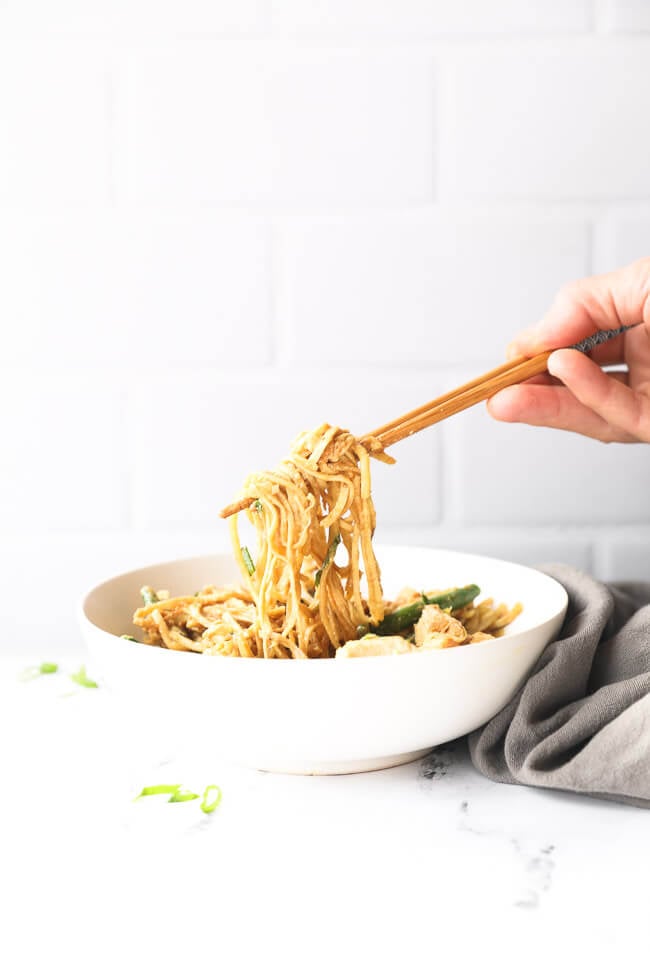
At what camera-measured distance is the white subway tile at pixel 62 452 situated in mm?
1528

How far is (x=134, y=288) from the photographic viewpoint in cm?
151

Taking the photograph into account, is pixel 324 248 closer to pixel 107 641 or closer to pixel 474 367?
pixel 474 367

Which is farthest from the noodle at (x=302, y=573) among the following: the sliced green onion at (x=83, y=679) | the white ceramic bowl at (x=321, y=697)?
the sliced green onion at (x=83, y=679)

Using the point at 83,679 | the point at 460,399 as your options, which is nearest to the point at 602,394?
the point at 460,399

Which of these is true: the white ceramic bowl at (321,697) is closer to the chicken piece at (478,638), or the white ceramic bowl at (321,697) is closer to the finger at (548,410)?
the chicken piece at (478,638)

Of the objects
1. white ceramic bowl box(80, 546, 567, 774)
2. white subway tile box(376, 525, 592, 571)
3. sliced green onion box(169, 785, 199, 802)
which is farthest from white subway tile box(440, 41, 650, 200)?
sliced green onion box(169, 785, 199, 802)

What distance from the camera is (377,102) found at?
4.83 ft

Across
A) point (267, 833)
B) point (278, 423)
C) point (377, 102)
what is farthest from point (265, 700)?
point (377, 102)

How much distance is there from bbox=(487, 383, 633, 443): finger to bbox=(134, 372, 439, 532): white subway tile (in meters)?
0.23

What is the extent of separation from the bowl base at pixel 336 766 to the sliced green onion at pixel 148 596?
11.4 inches

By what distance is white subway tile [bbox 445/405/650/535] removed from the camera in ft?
5.07

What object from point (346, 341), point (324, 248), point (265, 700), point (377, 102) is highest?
point (377, 102)

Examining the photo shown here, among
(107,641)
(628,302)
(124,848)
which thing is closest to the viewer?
(124,848)

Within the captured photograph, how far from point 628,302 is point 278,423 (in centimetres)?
54
